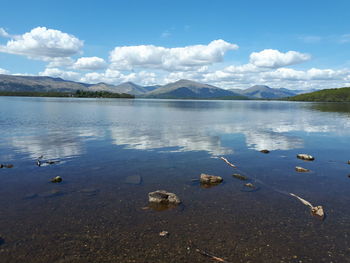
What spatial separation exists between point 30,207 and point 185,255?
13977 mm

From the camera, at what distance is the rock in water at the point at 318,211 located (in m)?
19.4

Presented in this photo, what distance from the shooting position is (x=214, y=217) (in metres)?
19.2

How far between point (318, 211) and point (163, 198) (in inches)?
508

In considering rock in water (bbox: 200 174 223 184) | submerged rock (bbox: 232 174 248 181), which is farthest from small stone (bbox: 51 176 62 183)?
submerged rock (bbox: 232 174 248 181)

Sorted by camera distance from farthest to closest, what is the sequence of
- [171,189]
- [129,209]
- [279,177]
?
[279,177]
[171,189]
[129,209]

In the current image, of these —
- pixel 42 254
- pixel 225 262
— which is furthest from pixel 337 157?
pixel 42 254

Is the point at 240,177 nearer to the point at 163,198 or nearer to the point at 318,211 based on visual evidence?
the point at 318,211

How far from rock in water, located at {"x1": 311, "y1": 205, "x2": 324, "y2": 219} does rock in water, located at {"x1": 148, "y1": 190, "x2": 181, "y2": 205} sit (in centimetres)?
1117

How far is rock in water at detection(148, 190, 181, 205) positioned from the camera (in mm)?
21375

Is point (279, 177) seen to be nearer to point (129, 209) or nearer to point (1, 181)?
point (129, 209)

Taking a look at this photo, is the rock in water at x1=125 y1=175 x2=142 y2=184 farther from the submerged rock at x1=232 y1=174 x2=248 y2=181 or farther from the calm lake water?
the submerged rock at x1=232 y1=174 x2=248 y2=181

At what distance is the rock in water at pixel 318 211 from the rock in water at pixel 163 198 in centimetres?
1117

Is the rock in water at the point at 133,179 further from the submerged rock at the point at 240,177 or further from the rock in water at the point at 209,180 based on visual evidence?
the submerged rock at the point at 240,177

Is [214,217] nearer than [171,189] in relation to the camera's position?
Yes
